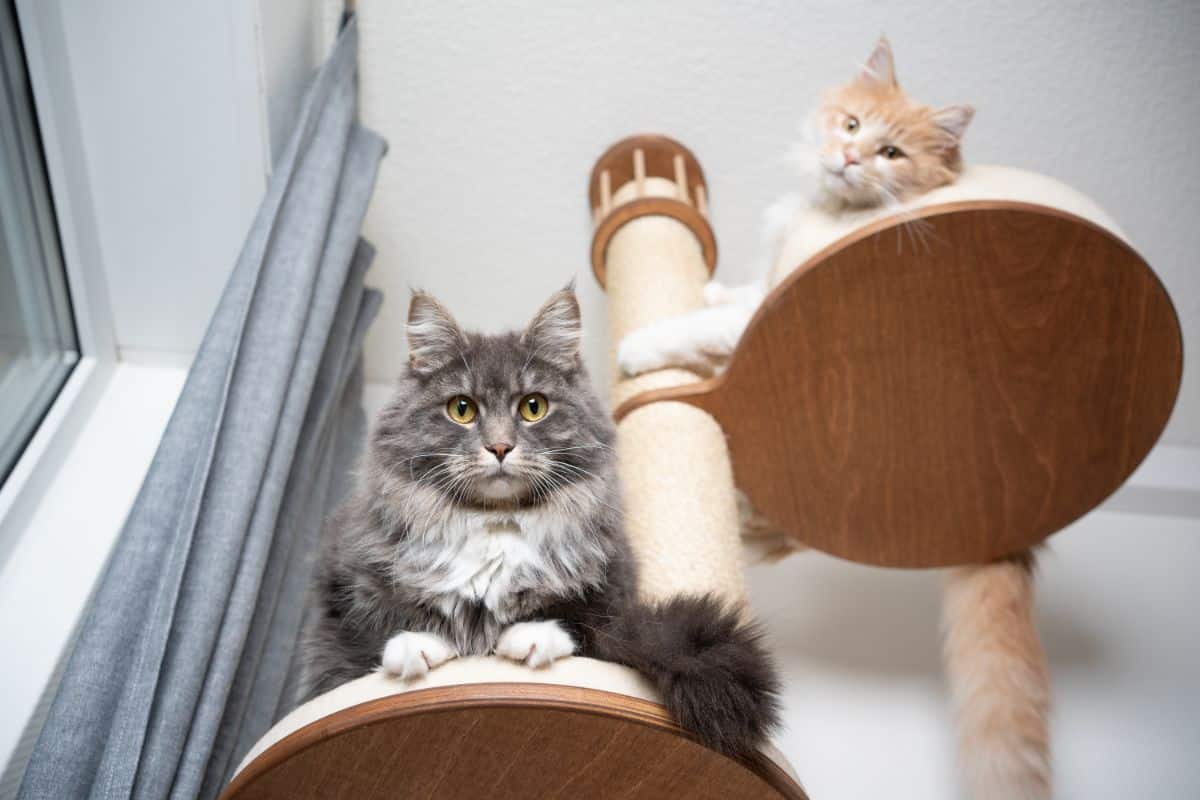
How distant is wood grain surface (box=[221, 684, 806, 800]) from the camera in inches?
29.0

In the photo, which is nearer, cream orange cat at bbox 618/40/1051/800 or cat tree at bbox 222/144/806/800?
cat tree at bbox 222/144/806/800

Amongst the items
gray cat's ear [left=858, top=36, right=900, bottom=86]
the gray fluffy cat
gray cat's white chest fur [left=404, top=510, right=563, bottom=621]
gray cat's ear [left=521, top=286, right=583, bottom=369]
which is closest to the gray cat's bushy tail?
the gray fluffy cat

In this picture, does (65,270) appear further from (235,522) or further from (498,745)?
(498,745)

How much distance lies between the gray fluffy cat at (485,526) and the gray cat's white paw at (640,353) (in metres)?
0.43

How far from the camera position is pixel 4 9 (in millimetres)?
1383

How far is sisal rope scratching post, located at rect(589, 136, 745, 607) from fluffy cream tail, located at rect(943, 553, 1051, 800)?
17.5 inches

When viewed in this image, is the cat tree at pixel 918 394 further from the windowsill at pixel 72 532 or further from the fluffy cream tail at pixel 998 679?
the windowsill at pixel 72 532

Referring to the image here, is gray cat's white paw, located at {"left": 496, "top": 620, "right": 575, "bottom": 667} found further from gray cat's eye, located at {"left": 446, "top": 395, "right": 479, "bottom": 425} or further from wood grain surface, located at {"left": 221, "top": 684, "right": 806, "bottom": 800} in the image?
gray cat's eye, located at {"left": 446, "top": 395, "right": 479, "bottom": 425}

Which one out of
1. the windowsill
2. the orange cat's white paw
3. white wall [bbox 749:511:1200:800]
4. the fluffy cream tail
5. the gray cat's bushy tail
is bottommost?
white wall [bbox 749:511:1200:800]

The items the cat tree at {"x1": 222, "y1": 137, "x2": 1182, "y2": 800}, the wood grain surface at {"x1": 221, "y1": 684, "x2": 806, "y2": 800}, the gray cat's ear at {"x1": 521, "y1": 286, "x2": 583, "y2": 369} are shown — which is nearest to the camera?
the wood grain surface at {"x1": 221, "y1": 684, "x2": 806, "y2": 800}

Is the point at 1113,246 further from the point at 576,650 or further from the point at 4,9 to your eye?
the point at 4,9

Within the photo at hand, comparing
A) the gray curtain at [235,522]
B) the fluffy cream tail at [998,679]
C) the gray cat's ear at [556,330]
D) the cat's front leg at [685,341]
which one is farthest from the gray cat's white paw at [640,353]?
the fluffy cream tail at [998,679]

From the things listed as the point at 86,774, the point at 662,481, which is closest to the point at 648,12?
the point at 662,481

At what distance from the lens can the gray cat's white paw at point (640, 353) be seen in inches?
58.6
